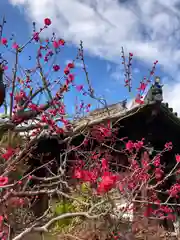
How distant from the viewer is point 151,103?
7637 mm

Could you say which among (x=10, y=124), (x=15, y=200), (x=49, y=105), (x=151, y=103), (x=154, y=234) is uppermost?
(x=151, y=103)

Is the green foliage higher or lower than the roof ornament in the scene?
lower

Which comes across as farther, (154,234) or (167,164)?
(167,164)

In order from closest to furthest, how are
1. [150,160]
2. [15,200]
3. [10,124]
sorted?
[10,124] → [15,200] → [150,160]

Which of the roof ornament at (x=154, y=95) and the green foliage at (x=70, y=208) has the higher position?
the roof ornament at (x=154, y=95)

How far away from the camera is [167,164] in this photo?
9.45m

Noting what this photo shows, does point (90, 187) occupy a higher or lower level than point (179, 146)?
lower

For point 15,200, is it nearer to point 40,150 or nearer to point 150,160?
point 40,150

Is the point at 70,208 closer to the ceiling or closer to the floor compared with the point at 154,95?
closer to the floor

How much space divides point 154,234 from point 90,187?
1.74 metres

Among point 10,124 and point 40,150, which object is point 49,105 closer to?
point 10,124

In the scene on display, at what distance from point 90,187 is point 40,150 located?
197 centimetres

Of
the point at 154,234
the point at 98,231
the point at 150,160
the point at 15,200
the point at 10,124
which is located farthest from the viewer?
the point at 150,160

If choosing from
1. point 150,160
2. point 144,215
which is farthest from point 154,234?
point 150,160
